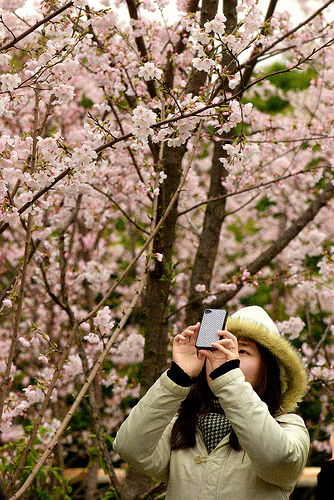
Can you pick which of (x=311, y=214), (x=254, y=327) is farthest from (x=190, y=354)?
(x=311, y=214)

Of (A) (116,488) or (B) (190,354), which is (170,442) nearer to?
(B) (190,354)

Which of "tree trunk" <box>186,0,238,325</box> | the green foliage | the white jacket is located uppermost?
the green foliage

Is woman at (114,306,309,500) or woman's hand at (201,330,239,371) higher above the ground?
woman's hand at (201,330,239,371)

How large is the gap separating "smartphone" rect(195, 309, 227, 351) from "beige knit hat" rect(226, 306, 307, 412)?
160mm

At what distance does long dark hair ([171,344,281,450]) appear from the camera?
1.73 metres

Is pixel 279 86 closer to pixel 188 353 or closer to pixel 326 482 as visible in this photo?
pixel 188 353

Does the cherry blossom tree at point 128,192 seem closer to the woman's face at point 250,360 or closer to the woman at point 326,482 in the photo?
the woman's face at point 250,360

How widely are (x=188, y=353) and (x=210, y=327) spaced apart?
0.14m

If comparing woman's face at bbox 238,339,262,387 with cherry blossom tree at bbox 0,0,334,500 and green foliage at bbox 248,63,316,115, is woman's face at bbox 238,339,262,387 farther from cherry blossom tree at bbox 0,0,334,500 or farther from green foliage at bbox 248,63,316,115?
green foliage at bbox 248,63,316,115

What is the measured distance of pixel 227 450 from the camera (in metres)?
1.65

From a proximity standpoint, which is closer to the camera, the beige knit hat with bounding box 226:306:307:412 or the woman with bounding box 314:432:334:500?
the woman with bounding box 314:432:334:500

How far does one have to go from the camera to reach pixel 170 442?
1780 millimetres

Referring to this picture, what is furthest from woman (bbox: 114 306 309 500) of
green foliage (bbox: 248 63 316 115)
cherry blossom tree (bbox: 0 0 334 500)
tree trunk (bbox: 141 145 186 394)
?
green foliage (bbox: 248 63 316 115)

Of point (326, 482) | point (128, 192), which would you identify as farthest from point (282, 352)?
point (128, 192)
